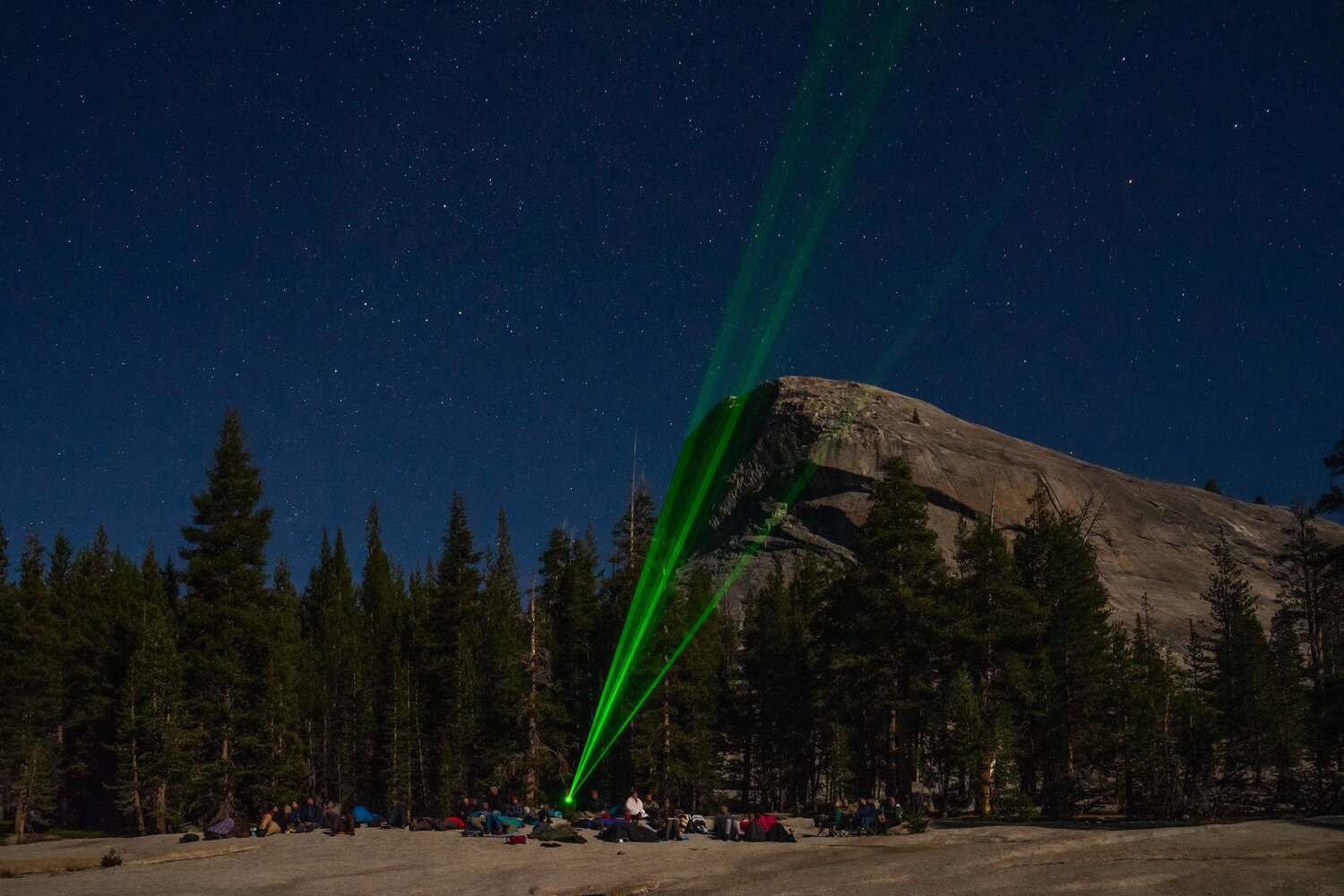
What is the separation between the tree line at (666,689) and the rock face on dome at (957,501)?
76825 millimetres

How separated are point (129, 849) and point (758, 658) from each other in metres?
36.1

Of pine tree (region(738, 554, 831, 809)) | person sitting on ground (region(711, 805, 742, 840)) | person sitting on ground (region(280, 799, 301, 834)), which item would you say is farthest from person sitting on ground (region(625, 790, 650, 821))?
pine tree (region(738, 554, 831, 809))

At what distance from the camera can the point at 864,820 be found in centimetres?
2642

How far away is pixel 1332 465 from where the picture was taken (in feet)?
86.7

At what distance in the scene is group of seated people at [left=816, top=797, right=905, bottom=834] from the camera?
2638 centimetres

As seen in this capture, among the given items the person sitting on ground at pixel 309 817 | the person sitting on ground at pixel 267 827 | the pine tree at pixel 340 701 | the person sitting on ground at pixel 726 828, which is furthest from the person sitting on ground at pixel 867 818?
the pine tree at pixel 340 701

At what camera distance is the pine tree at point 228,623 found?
131 ft

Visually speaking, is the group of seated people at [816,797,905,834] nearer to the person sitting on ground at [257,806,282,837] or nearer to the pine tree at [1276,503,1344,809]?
the pine tree at [1276,503,1344,809]

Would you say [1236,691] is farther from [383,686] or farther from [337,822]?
[383,686]

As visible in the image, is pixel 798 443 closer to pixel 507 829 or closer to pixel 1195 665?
pixel 1195 665

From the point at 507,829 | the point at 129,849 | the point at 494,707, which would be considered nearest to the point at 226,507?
the point at 494,707

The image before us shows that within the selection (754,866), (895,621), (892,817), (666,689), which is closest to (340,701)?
(666,689)

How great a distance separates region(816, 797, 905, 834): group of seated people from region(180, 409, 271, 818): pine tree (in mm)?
26684

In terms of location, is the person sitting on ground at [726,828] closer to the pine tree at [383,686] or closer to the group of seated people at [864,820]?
the group of seated people at [864,820]
